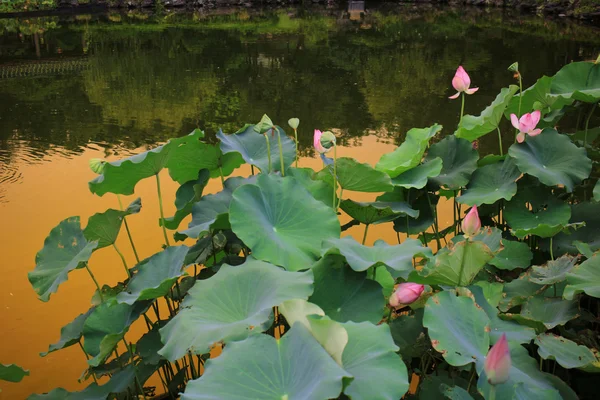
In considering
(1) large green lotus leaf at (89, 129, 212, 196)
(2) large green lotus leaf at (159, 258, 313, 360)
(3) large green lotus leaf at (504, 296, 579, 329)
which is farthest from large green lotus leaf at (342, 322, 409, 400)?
(1) large green lotus leaf at (89, 129, 212, 196)

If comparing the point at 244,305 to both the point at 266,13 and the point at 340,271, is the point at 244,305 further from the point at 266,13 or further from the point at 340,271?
the point at 266,13

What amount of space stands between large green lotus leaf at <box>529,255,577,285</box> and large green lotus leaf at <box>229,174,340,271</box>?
1.57 feet

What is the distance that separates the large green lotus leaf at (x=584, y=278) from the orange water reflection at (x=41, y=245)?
5.40 feet

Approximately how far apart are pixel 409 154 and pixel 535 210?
0.42 meters

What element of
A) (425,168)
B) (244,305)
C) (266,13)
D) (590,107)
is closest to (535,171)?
(425,168)

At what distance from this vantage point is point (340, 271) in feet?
3.78

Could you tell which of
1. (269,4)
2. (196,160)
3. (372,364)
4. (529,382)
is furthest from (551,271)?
(269,4)

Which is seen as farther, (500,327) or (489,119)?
(489,119)

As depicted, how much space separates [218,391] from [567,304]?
833mm

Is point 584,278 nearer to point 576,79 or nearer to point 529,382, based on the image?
point 529,382

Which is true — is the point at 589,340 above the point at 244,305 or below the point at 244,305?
below

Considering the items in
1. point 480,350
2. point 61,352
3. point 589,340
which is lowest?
point 61,352

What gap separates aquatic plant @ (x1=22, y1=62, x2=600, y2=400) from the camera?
2.86ft

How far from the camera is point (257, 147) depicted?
1753mm
